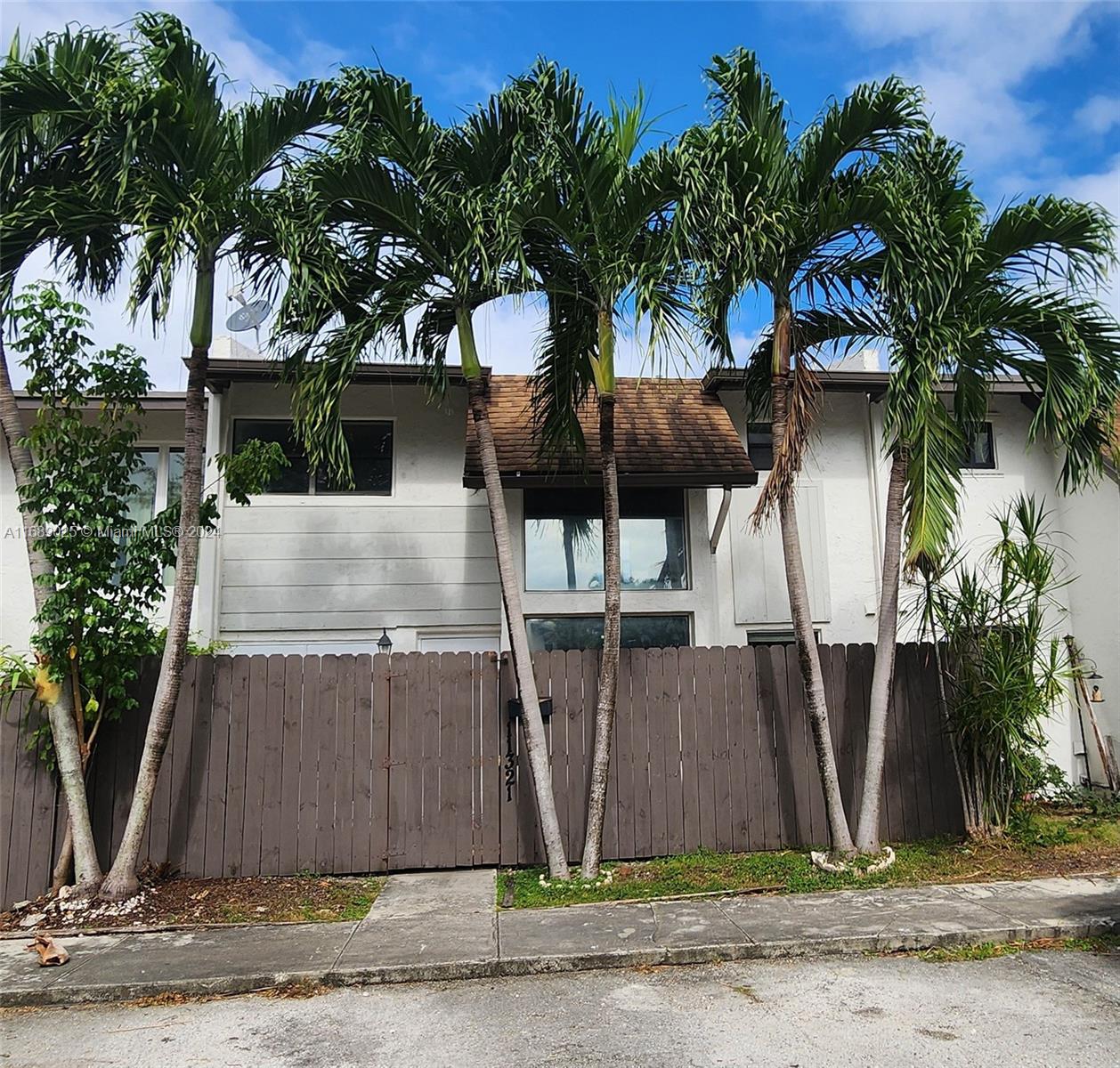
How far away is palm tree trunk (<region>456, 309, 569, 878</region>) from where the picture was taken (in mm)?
7172

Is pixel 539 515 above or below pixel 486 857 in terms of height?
above

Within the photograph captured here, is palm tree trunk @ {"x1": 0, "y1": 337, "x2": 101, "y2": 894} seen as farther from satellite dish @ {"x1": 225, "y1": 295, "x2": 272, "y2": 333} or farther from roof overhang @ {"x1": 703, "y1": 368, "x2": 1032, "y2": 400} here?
roof overhang @ {"x1": 703, "y1": 368, "x2": 1032, "y2": 400}

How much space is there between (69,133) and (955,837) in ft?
31.2

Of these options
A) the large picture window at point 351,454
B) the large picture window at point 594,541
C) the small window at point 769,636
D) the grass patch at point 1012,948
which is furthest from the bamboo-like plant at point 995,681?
the large picture window at point 351,454

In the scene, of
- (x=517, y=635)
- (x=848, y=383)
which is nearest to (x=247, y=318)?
(x=517, y=635)

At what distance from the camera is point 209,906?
6707mm

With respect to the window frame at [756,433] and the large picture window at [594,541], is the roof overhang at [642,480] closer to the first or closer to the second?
the large picture window at [594,541]

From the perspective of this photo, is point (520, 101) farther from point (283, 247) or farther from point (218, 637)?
point (218, 637)

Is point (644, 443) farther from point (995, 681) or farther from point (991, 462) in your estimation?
point (991, 462)

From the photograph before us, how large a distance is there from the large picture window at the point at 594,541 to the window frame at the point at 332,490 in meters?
1.76

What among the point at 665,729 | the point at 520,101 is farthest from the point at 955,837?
the point at 520,101

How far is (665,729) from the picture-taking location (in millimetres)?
7969

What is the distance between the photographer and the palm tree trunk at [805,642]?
24.1 ft

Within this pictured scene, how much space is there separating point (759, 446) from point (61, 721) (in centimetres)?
854
